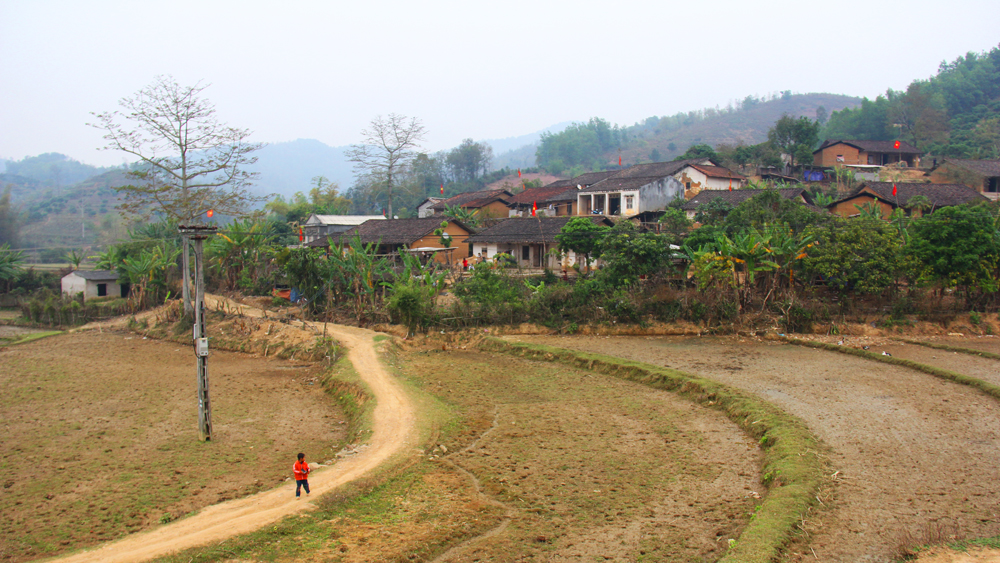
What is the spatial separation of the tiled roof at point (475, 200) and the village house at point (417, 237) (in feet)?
37.9

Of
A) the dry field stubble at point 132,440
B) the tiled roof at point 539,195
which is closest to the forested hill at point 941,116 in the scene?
the tiled roof at point 539,195

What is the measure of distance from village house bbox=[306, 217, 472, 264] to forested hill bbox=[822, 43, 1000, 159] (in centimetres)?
4769

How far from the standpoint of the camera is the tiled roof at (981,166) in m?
42.5

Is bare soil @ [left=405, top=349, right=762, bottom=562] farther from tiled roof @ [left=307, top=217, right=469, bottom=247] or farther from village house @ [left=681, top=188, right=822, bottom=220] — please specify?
village house @ [left=681, top=188, right=822, bottom=220]

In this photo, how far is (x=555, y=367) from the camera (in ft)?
64.0

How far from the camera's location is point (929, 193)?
118ft

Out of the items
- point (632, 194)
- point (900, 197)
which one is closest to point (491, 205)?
point (632, 194)

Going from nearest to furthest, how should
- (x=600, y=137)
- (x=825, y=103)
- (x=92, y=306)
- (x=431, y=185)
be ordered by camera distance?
(x=92, y=306)
(x=431, y=185)
(x=600, y=137)
(x=825, y=103)

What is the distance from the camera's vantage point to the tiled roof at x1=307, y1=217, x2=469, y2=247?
119 ft

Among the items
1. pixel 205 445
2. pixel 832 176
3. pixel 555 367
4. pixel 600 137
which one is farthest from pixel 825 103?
pixel 205 445

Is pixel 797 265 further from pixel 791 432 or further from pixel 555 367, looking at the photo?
pixel 791 432

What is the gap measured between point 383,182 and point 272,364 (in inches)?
1405

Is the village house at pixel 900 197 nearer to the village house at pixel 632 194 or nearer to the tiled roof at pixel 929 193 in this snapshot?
the tiled roof at pixel 929 193

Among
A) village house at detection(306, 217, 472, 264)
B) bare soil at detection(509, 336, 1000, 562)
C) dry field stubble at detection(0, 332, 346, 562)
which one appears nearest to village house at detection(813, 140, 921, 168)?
village house at detection(306, 217, 472, 264)
